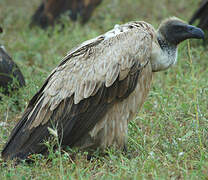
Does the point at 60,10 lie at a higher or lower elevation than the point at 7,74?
higher

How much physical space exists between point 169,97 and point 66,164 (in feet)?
6.30

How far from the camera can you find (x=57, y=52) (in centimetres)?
782

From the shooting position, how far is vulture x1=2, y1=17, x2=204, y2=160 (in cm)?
418

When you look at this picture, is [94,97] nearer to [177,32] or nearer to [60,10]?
[177,32]

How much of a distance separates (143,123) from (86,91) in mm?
1168

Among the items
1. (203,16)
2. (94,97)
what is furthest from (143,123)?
(203,16)

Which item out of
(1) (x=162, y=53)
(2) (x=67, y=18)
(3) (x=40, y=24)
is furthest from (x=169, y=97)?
(3) (x=40, y=24)

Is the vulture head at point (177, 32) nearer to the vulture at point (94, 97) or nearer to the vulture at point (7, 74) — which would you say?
the vulture at point (94, 97)

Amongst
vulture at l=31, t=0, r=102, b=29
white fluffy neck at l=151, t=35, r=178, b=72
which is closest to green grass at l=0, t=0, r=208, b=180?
white fluffy neck at l=151, t=35, r=178, b=72

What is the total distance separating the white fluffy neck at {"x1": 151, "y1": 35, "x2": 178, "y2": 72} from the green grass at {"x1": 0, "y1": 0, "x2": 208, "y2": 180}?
0.58 ft

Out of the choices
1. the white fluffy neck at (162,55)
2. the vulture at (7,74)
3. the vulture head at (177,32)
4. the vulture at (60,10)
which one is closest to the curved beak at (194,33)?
the vulture head at (177,32)

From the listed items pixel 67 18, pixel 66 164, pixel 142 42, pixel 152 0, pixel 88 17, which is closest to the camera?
pixel 66 164

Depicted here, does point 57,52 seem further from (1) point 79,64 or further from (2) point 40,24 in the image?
(1) point 79,64

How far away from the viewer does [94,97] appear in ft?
13.8
